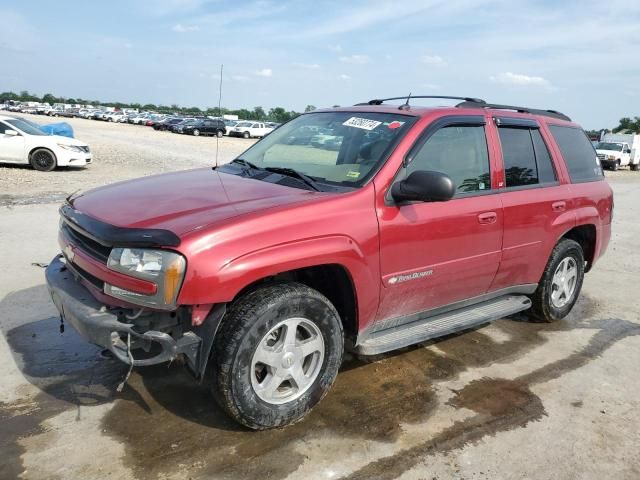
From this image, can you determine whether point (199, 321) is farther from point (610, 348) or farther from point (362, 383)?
point (610, 348)

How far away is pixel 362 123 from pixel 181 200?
149 centimetres

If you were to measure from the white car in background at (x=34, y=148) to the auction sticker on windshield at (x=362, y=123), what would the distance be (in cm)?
1264

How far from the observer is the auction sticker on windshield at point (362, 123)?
3964 mm

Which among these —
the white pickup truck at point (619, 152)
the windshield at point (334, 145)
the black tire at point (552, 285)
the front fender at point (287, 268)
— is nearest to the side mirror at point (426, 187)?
the windshield at point (334, 145)

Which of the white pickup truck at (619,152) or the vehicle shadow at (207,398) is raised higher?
the white pickup truck at (619,152)

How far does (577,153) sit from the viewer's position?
5.19m

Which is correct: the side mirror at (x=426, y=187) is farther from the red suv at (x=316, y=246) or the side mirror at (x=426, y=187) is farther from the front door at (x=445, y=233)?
the front door at (x=445, y=233)

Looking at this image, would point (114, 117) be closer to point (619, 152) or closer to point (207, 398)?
point (619, 152)

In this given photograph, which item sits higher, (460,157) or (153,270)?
(460,157)

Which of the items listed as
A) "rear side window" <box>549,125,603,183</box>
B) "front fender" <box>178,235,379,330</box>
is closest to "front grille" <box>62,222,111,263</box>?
"front fender" <box>178,235,379,330</box>

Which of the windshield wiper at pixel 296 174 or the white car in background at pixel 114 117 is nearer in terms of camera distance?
the windshield wiper at pixel 296 174

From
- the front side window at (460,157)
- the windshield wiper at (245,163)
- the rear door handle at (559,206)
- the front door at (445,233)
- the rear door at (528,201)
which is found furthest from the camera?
the rear door handle at (559,206)

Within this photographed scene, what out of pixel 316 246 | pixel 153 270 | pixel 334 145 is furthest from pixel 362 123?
pixel 153 270

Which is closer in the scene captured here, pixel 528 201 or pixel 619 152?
pixel 528 201
